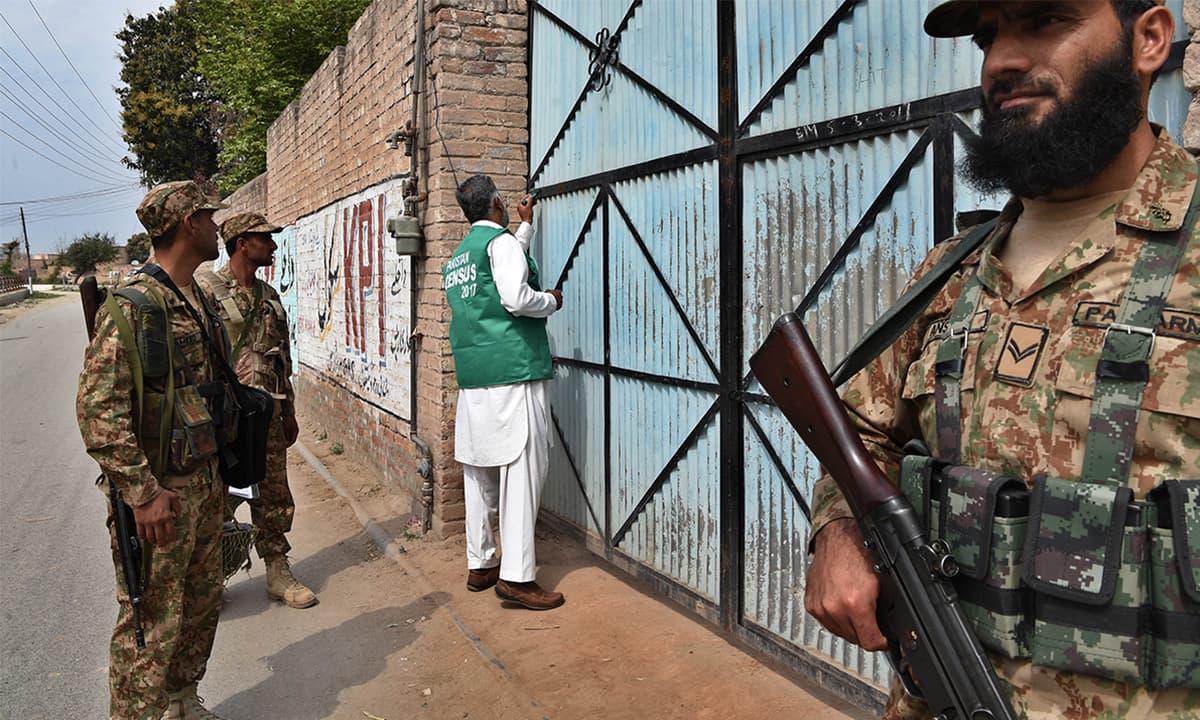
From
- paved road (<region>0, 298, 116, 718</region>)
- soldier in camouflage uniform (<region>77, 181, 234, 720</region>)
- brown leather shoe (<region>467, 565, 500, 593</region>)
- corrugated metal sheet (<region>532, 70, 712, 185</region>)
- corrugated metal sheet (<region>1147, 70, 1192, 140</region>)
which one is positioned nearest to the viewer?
corrugated metal sheet (<region>1147, 70, 1192, 140</region>)

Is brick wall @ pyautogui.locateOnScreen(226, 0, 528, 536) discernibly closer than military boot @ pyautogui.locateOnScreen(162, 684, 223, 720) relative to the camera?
No

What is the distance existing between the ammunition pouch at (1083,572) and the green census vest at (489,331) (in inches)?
126

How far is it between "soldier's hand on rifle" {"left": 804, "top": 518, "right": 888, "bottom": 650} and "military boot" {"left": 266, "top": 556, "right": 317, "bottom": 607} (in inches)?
153

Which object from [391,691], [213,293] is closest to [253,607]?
[391,691]

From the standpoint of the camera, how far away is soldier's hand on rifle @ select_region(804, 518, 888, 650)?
4.43ft

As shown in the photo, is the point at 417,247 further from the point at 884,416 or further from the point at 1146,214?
the point at 1146,214

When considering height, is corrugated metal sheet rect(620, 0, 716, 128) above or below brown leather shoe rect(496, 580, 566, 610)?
above

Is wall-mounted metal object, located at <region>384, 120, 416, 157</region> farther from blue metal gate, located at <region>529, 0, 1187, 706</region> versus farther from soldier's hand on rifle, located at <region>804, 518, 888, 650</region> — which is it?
soldier's hand on rifle, located at <region>804, 518, 888, 650</region>

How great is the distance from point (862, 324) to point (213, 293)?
3.33 meters

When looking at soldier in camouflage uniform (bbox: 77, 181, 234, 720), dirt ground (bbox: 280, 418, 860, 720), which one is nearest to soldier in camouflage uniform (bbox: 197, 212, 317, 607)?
dirt ground (bbox: 280, 418, 860, 720)

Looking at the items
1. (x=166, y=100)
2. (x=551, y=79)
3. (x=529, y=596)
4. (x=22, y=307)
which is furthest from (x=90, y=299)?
(x=22, y=307)

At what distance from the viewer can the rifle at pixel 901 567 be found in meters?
1.23

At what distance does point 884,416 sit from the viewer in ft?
5.05

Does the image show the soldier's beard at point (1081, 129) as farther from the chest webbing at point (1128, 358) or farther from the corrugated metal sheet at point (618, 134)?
the corrugated metal sheet at point (618, 134)
